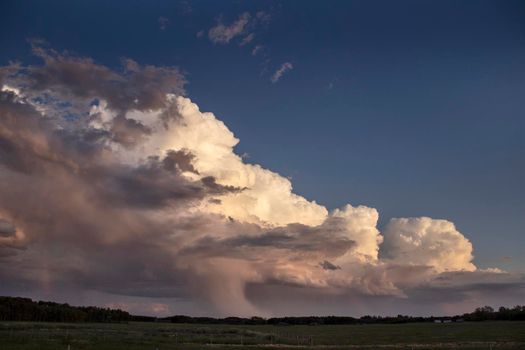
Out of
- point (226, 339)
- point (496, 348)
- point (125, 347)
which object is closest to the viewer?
point (125, 347)

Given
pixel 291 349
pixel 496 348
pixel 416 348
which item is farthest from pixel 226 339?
pixel 496 348

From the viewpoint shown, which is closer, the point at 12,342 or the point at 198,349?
the point at 12,342

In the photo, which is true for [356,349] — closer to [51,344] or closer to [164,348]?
[164,348]

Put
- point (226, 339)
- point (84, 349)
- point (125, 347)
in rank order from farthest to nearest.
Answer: point (226, 339) → point (125, 347) → point (84, 349)

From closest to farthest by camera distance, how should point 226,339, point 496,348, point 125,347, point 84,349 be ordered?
point 84,349 → point 125,347 → point 496,348 → point 226,339

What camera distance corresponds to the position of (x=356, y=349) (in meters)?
80.6

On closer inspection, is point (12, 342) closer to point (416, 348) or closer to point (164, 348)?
point (164, 348)

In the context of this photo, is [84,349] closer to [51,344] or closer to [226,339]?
[51,344]

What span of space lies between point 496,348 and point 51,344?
6715 centimetres

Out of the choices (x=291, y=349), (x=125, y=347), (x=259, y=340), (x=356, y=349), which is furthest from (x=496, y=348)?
(x=125, y=347)

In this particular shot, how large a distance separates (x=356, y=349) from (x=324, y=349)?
16.7ft

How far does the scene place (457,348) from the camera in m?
82.7

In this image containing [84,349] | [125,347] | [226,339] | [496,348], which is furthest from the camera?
[226,339]

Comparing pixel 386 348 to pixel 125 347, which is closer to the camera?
pixel 125 347
